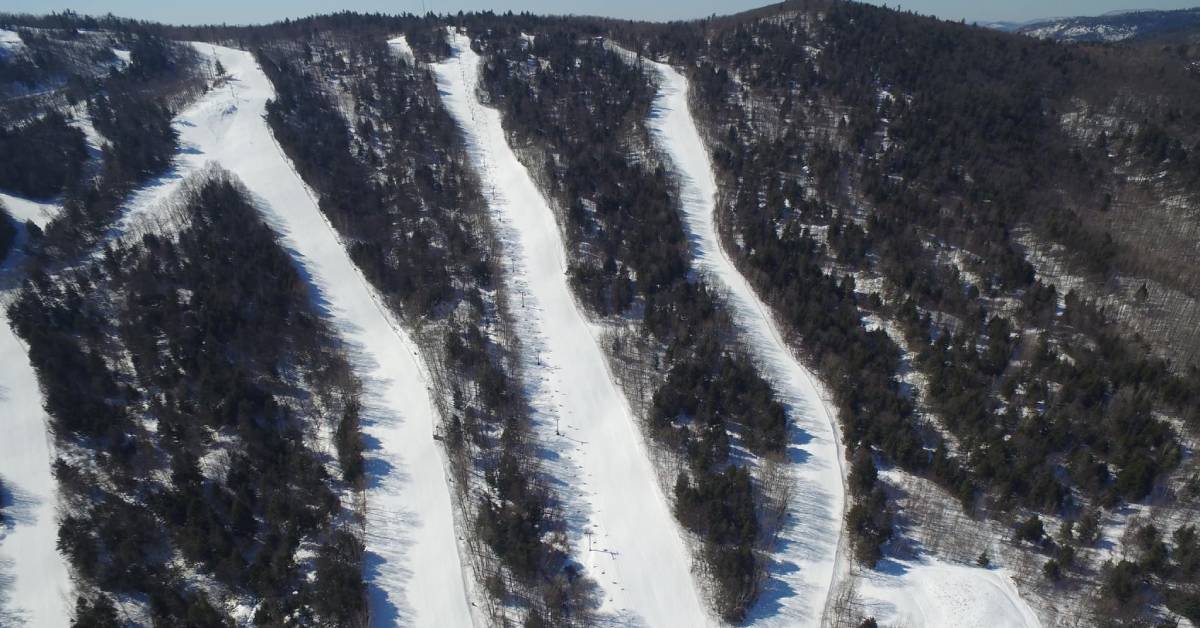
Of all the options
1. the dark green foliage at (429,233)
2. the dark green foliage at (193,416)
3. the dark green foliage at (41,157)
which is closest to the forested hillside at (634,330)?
the dark green foliage at (193,416)

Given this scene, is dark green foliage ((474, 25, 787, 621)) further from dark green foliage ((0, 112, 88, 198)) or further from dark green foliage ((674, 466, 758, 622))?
dark green foliage ((0, 112, 88, 198))

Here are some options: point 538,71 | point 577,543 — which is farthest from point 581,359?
point 538,71

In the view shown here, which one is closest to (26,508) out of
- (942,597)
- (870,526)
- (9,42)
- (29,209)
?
(29,209)

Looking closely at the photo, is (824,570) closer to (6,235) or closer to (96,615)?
(96,615)

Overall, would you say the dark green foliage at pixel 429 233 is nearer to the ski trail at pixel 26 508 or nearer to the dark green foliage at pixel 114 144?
the dark green foliage at pixel 114 144

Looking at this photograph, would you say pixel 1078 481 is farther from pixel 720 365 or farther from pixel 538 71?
pixel 538 71

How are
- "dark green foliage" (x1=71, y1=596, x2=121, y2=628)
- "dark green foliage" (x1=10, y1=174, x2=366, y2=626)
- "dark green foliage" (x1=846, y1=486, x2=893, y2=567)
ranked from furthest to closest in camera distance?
1. "dark green foliage" (x1=846, y1=486, x2=893, y2=567)
2. "dark green foliage" (x1=10, y1=174, x2=366, y2=626)
3. "dark green foliage" (x1=71, y1=596, x2=121, y2=628)

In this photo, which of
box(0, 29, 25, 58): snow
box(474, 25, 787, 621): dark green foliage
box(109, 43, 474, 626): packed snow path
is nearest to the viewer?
box(109, 43, 474, 626): packed snow path

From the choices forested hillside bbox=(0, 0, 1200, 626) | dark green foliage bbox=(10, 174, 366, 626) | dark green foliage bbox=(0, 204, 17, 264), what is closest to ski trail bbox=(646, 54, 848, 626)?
forested hillside bbox=(0, 0, 1200, 626)
